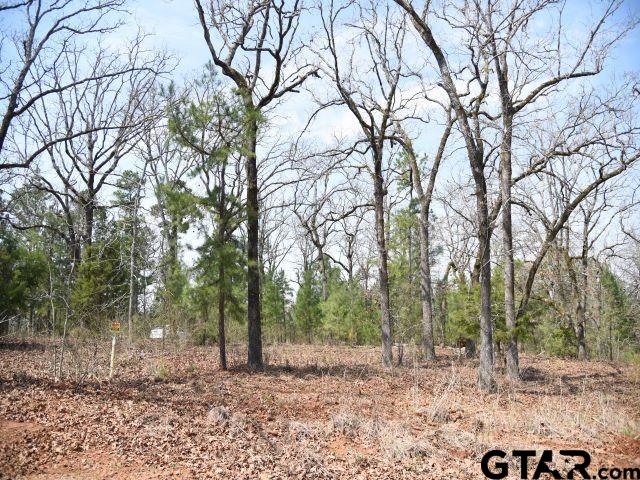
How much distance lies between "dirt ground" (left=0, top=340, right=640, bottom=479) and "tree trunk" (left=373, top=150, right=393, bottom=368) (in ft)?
9.03

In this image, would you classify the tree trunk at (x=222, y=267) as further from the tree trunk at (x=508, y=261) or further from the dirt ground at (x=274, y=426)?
the tree trunk at (x=508, y=261)

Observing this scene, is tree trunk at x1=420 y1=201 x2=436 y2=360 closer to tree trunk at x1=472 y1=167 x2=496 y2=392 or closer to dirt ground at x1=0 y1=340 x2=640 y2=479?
dirt ground at x1=0 y1=340 x2=640 y2=479

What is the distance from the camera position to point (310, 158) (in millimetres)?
15227

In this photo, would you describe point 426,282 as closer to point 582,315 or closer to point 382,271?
point 382,271

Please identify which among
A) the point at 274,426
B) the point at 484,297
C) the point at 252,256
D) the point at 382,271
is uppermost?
the point at 252,256

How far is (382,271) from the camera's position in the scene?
14711 millimetres

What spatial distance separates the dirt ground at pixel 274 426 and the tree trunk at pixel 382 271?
2.75m

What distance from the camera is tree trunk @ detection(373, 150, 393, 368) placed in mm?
14438

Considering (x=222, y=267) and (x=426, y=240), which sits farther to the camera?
(x=426, y=240)

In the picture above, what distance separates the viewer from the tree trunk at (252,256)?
1302 cm

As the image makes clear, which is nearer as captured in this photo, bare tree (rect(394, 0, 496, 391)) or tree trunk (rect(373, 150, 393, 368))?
bare tree (rect(394, 0, 496, 391))

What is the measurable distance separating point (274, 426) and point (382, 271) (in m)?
7.98


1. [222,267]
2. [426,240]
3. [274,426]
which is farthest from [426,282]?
[274,426]

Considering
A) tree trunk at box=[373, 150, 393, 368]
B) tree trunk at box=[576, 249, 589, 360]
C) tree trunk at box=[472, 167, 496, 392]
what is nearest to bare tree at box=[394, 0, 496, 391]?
tree trunk at box=[472, 167, 496, 392]
